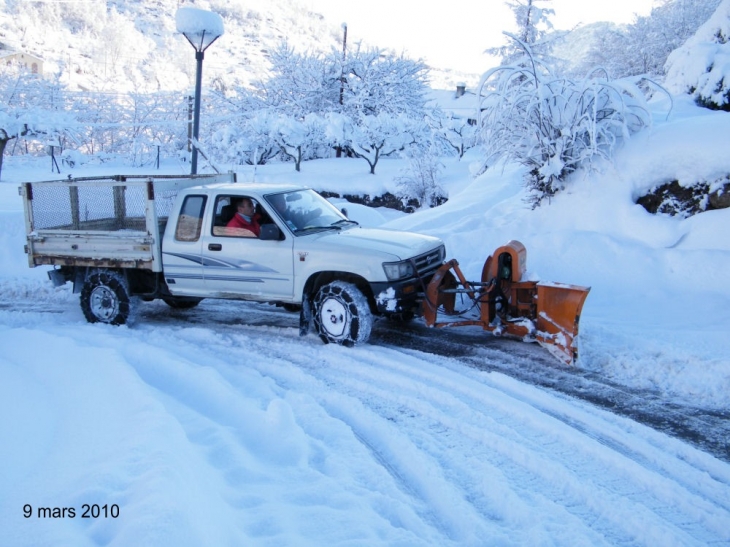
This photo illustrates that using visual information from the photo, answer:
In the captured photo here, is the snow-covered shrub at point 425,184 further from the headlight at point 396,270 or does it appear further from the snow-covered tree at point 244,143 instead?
the headlight at point 396,270

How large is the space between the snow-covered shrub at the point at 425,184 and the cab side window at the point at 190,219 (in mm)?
15186

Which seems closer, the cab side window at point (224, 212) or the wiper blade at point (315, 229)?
the wiper blade at point (315, 229)

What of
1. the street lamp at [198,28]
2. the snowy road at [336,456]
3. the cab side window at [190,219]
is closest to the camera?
the snowy road at [336,456]

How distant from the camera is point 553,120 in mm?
10078

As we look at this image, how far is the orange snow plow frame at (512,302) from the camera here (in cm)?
620

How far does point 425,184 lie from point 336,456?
18352mm

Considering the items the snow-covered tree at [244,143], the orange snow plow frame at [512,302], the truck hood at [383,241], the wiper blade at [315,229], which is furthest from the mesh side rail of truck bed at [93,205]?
the snow-covered tree at [244,143]


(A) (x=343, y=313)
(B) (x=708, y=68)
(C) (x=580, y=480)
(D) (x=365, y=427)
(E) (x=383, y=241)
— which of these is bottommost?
(C) (x=580, y=480)

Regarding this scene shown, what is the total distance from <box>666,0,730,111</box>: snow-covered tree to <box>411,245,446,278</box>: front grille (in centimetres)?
816

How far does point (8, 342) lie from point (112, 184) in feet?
7.22

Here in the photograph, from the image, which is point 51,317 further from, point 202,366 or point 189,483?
point 189,483

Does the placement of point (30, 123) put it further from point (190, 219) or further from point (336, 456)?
point (336, 456)

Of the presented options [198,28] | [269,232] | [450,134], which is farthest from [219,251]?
[450,134]

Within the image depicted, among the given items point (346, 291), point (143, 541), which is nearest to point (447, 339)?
point (346, 291)
